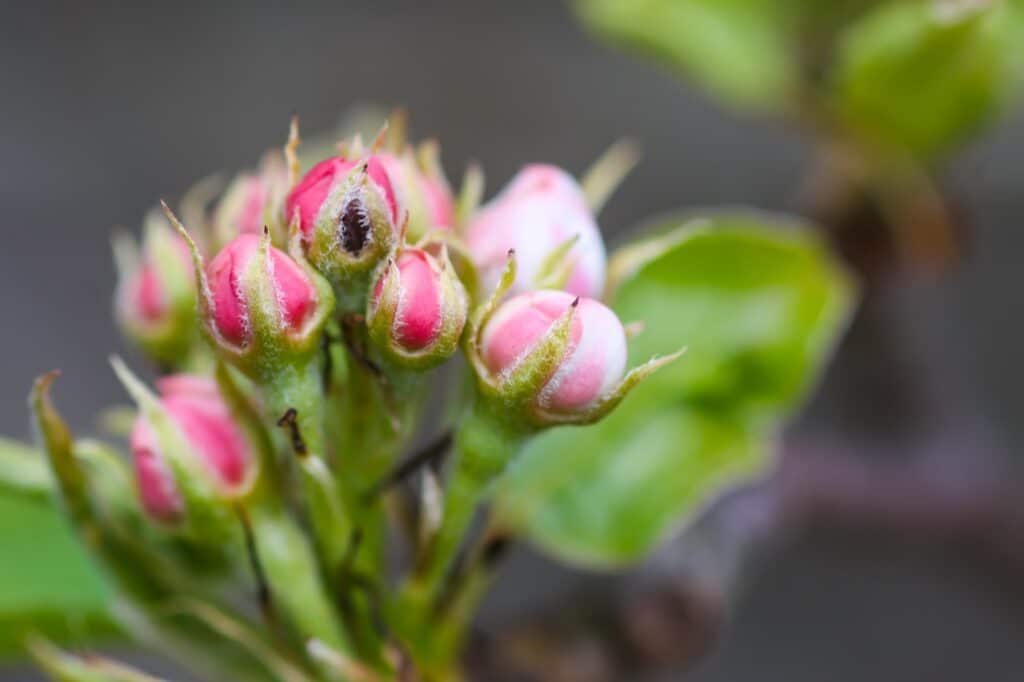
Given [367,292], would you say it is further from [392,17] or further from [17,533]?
[392,17]

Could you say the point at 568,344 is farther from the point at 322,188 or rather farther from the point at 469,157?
the point at 469,157

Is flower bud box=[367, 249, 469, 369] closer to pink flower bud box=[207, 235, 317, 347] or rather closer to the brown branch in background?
pink flower bud box=[207, 235, 317, 347]

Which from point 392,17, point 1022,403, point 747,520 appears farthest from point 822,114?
point 392,17

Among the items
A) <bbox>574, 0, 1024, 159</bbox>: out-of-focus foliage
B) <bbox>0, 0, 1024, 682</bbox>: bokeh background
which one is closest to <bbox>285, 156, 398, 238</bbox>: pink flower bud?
<bbox>574, 0, 1024, 159</bbox>: out-of-focus foliage

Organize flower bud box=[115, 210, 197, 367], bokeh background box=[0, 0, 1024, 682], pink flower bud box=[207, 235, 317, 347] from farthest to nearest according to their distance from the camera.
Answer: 1. bokeh background box=[0, 0, 1024, 682]
2. flower bud box=[115, 210, 197, 367]
3. pink flower bud box=[207, 235, 317, 347]

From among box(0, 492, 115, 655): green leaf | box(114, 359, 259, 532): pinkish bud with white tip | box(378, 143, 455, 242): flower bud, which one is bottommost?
box(114, 359, 259, 532): pinkish bud with white tip
